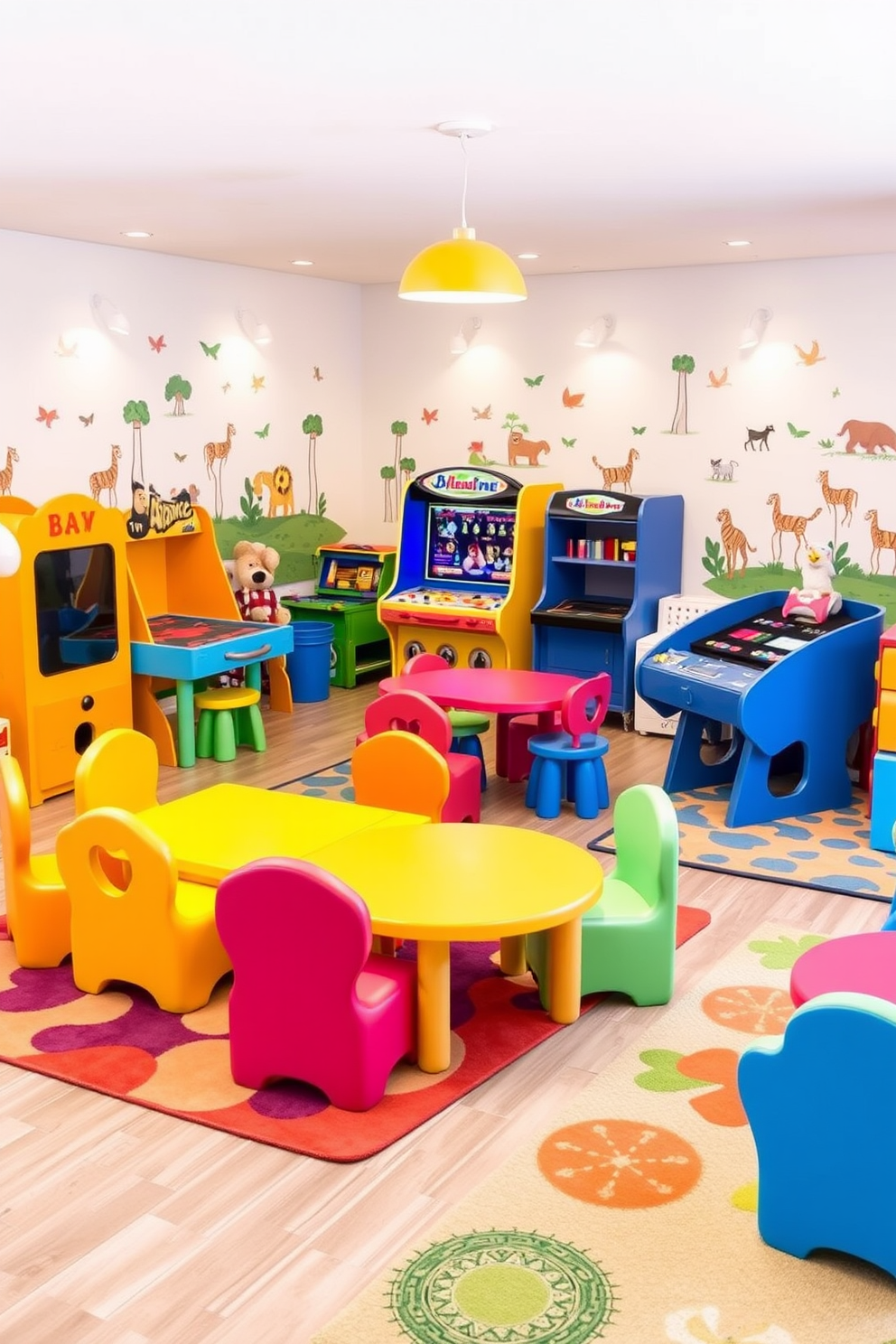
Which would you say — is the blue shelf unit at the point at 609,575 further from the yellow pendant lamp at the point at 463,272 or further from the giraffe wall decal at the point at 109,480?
the yellow pendant lamp at the point at 463,272

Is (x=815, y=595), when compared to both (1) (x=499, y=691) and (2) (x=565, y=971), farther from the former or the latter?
(2) (x=565, y=971)

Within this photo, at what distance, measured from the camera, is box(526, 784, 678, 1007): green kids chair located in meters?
4.42

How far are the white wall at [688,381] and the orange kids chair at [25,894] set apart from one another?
514 centimetres

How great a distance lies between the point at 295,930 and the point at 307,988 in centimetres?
19

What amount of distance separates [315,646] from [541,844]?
4.55 meters

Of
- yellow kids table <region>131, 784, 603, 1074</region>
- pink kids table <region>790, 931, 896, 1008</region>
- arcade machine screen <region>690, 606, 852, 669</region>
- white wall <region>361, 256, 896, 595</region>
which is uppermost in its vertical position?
white wall <region>361, 256, 896, 595</region>

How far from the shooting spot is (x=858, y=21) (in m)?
3.30

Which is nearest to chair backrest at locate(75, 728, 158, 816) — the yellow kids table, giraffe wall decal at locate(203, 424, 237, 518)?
the yellow kids table

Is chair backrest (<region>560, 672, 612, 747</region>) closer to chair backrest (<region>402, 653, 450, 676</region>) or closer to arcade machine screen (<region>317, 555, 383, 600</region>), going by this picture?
chair backrest (<region>402, 653, 450, 676</region>)

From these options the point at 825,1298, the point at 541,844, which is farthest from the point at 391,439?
the point at 825,1298

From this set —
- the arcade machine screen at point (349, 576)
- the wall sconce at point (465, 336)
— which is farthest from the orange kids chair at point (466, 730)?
the wall sconce at point (465, 336)

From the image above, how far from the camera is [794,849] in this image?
6.12 meters

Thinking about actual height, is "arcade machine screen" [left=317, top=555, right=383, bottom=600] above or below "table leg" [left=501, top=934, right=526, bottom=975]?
above

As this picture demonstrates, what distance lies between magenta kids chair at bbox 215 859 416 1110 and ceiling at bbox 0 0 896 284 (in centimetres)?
221
